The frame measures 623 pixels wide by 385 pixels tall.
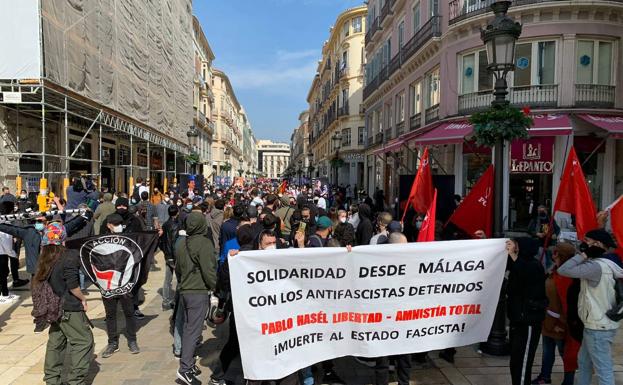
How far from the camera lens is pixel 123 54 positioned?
1862cm

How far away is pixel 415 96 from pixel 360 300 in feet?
62.1

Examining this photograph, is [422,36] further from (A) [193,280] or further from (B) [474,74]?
(A) [193,280]

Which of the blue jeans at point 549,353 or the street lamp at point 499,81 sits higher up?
the street lamp at point 499,81

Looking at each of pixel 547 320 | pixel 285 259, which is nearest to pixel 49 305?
pixel 285 259

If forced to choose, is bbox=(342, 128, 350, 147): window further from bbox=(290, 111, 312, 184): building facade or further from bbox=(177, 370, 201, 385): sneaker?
bbox=(177, 370, 201, 385): sneaker

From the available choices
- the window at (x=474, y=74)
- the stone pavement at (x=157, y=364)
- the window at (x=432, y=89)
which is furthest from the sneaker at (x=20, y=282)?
the window at (x=432, y=89)

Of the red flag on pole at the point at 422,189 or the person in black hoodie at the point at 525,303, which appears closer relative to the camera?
the person in black hoodie at the point at 525,303

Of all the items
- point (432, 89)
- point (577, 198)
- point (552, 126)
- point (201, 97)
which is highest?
point (201, 97)

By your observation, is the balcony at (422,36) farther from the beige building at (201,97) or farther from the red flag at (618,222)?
the beige building at (201,97)

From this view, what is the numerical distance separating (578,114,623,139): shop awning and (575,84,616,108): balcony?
0.46 meters

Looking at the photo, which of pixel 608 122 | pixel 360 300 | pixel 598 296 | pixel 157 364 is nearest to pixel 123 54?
pixel 157 364

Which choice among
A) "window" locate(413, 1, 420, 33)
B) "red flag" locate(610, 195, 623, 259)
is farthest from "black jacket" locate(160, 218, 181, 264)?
"window" locate(413, 1, 420, 33)

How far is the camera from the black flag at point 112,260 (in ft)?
18.2

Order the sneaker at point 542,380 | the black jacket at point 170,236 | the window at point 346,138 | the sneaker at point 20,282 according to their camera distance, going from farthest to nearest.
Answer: the window at point 346,138 → the sneaker at point 20,282 → the black jacket at point 170,236 → the sneaker at point 542,380
